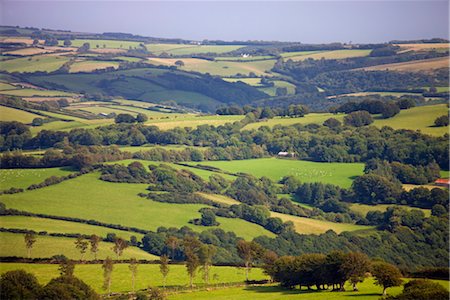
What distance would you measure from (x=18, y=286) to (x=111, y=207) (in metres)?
41.8

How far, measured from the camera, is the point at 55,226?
255 feet

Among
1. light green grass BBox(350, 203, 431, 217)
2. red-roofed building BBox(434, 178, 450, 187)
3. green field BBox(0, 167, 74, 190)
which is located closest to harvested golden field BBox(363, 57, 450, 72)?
red-roofed building BBox(434, 178, 450, 187)

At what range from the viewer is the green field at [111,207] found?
83500 mm

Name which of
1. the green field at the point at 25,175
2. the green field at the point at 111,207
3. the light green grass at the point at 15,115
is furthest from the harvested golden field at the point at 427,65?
the green field at the point at 25,175

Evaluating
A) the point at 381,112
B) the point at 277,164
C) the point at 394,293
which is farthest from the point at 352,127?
the point at 394,293

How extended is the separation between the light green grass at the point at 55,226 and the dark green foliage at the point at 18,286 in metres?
28.2

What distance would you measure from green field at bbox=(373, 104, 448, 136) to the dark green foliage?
83.4 m

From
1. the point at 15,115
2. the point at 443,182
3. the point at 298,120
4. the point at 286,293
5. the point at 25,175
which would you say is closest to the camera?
the point at 286,293

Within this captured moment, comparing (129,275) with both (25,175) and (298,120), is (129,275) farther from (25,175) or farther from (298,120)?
(298,120)

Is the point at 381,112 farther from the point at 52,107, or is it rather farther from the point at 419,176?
the point at 52,107

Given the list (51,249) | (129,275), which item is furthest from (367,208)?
(129,275)

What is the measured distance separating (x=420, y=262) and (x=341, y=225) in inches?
530

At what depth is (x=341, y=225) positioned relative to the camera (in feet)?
295

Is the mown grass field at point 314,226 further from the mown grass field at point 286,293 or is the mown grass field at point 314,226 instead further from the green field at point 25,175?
the mown grass field at point 286,293
